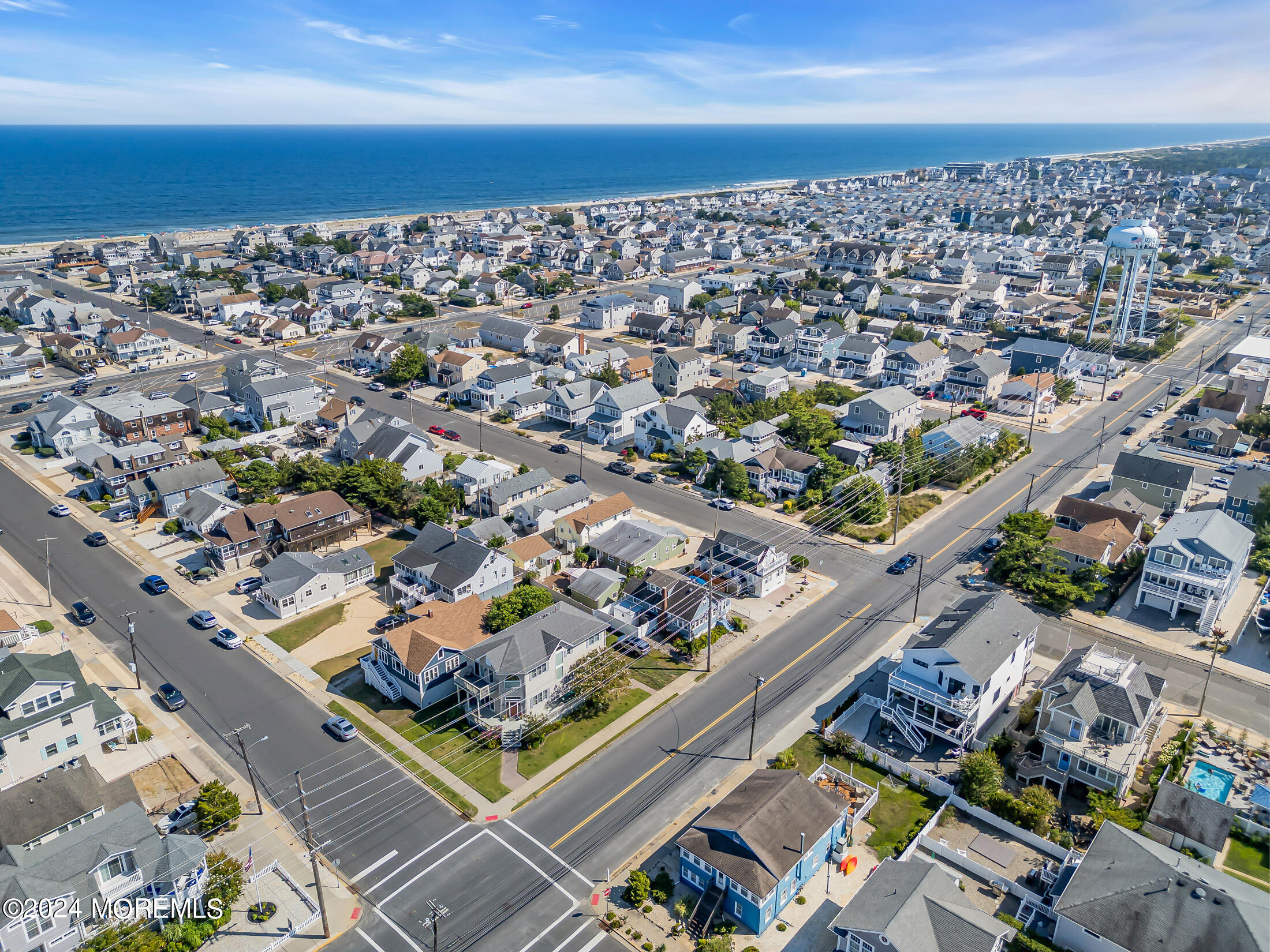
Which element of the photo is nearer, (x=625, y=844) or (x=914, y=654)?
(x=625, y=844)

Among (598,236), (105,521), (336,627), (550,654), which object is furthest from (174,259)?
(550,654)

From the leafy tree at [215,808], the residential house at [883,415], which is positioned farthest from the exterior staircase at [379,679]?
the residential house at [883,415]

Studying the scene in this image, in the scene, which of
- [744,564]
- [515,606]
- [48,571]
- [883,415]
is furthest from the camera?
[883,415]

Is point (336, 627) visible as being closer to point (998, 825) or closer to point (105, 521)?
point (105, 521)

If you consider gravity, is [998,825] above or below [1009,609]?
below

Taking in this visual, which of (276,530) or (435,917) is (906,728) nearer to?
(435,917)

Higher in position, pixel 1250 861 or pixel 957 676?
pixel 957 676

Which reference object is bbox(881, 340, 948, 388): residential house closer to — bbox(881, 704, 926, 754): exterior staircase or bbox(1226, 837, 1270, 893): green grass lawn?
bbox(881, 704, 926, 754): exterior staircase

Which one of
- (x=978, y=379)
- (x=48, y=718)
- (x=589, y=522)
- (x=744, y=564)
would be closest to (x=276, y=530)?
(x=48, y=718)
